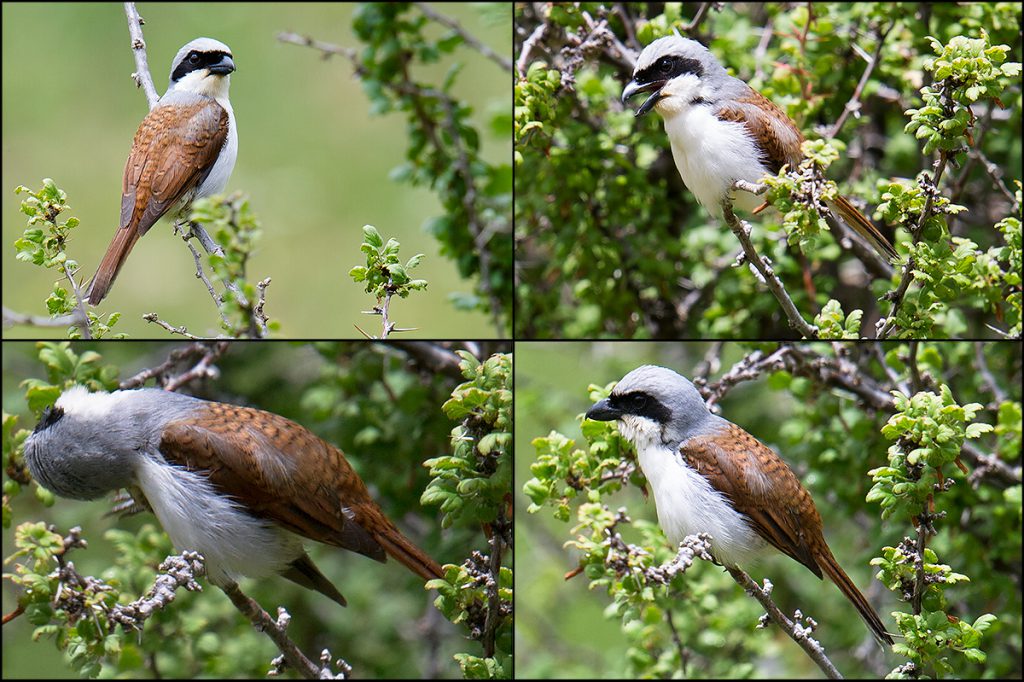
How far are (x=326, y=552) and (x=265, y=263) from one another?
0.94m

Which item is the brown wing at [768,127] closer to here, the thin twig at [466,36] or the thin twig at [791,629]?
the thin twig at [791,629]

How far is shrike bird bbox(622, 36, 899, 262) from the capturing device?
2320mm

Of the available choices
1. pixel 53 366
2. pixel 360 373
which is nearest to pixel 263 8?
pixel 360 373

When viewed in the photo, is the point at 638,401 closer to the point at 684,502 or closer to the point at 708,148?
the point at 684,502

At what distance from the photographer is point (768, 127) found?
95.6 inches

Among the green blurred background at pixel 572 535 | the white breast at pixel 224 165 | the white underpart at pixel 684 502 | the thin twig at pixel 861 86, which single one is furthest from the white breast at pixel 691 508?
the white breast at pixel 224 165

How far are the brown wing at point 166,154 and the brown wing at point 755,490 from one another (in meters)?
1.25

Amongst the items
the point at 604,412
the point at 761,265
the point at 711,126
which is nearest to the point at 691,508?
the point at 604,412

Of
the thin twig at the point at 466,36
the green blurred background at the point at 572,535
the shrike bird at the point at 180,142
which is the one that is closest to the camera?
the shrike bird at the point at 180,142

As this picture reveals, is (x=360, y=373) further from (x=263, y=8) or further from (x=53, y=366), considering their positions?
(x=263, y=8)

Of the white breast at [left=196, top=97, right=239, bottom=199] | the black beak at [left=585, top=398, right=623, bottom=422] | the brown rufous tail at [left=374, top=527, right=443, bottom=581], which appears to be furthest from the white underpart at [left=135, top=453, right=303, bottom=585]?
the black beak at [left=585, top=398, right=623, bottom=422]

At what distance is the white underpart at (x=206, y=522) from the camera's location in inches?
90.7

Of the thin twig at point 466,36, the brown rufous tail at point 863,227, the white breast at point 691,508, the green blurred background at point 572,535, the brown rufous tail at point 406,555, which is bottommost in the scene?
the green blurred background at point 572,535

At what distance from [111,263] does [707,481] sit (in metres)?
1.35
